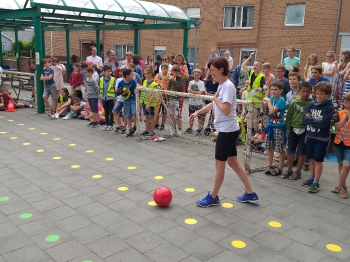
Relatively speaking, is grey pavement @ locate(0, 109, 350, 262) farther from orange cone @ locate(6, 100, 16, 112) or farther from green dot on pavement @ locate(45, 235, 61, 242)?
orange cone @ locate(6, 100, 16, 112)

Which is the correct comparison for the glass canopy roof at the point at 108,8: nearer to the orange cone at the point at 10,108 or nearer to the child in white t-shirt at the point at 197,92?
the orange cone at the point at 10,108

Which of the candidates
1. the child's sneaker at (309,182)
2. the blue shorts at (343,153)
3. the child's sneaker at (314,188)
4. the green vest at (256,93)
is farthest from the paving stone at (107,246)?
the green vest at (256,93)

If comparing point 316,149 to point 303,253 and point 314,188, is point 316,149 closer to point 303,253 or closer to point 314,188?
point 314,188

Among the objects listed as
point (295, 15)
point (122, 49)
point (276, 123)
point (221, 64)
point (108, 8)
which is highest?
point (295, 15)

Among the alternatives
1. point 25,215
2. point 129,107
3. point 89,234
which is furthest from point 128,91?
point 89,234

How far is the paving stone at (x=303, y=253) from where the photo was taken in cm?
341

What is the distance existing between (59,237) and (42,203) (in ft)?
3.22

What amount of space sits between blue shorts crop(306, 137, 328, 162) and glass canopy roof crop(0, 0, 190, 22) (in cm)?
799

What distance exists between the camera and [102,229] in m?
3.86

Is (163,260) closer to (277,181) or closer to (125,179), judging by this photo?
(125,179)

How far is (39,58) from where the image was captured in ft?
34.7

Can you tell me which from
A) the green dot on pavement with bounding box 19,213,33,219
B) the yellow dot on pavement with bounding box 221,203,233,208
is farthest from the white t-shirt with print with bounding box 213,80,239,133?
the green dot on pavement with bounding box 19,213,33,219

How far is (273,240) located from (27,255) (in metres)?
2.44

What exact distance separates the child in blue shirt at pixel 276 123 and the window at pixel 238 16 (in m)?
17.0
